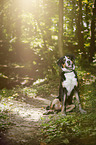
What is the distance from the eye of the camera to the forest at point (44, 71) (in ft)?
17.3

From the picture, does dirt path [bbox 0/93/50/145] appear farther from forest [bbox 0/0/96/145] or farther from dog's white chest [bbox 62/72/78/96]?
dog's white chest [bbox 62/72/78/96]

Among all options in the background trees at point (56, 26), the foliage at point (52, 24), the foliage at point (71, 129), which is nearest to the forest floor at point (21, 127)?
the foliage at point (71, 129)

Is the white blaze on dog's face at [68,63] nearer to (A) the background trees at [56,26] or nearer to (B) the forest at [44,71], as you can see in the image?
(B) the forest at [44,71]

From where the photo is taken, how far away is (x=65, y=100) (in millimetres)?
6336

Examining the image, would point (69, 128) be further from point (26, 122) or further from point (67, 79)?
point (26, 122)

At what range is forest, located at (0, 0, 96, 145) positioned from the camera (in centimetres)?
528

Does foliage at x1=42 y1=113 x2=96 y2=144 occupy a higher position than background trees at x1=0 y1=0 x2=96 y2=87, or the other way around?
background trees at x1=0 y1=0 x2=96 y2=87

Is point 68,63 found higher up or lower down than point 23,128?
higher up

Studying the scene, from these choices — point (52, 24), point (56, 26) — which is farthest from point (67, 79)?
point (52, 24)

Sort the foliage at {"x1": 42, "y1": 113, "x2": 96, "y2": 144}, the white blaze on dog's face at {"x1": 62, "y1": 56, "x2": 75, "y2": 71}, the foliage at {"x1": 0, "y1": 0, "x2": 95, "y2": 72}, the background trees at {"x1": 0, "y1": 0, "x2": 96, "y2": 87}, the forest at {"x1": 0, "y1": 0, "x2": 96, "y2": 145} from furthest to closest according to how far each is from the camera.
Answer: the foliage at {"x1": 0, "y1": 0, "x2": 95, "y2": 72} < the background trees at {"x1": 0, "y1": 0, "x2": 96, "y2": 87} < the white blaze on dog's face at {"x1": 62, "y1": 56, "x2": 75, "y2": 71} < the forest at {"x1": 0, "y1": 0, "x2": 96, "y2": 145} < the foliage at {"x1": 42, "y1": 113, "x2": 96, "y2": 144}

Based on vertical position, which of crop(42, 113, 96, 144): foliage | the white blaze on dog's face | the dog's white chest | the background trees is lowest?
crop(42, 113, 96, 144): foliage

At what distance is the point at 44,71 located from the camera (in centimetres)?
1773

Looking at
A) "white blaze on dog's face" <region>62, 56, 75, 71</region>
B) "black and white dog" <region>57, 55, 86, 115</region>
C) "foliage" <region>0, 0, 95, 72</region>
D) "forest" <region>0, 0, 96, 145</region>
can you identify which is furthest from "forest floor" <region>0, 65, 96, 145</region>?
"foliage" <region>0, 0, 95, 72</region>

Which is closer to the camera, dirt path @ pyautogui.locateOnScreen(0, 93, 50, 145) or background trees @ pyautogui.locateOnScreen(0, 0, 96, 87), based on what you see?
dirt path @ pyautogui.locateOnScreen(0, 93, 50, 145)
